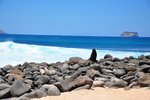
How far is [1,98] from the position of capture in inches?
177

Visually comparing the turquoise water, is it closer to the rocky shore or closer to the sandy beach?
the rocky shore

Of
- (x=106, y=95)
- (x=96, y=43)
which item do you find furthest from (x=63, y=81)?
(x=96, y=43)

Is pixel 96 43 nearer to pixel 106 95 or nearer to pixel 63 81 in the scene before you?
pixel 63 81

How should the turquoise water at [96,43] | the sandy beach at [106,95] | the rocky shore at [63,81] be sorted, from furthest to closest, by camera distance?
the turquoise water at [96,43], the rocky shore at [63,81], the sandy beach at [106,95]

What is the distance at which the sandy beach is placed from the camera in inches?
174

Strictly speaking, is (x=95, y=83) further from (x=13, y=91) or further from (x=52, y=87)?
(x=13, y=91)

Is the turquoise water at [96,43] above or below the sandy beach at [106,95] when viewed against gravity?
below

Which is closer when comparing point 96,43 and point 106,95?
point 106,95

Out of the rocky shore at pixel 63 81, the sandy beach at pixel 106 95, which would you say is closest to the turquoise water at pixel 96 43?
the rocky shore at pixel 63 81

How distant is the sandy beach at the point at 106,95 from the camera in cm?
442

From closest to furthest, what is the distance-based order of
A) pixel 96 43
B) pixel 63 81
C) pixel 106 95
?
1. pixel 106 95
2. pixel 63 81
3. pixel 96 43

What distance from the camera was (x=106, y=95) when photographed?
181 inches

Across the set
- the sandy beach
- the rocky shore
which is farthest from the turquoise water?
the sandy beach

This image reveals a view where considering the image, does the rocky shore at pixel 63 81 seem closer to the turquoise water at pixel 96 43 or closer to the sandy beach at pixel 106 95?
the sandy beach at pixel 106 95
